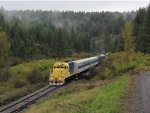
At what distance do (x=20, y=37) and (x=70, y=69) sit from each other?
311ft

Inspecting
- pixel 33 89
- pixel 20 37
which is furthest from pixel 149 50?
pixel 20 37

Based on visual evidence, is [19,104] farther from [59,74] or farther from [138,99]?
[59,74]

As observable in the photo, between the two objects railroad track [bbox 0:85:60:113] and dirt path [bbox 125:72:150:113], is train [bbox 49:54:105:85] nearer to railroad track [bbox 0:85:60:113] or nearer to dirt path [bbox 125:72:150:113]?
railroad track [bbox 0:85:60:113]

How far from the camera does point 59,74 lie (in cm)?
4609

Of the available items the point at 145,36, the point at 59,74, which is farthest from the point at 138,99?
the point at 145,36

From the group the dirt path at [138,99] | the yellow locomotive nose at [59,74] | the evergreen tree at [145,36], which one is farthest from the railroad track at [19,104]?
the evergreen tree at [145,36]

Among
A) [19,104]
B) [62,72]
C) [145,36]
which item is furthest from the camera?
[145,36]

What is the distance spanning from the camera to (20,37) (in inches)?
5507

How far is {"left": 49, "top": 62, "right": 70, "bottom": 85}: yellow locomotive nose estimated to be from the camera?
4504 cm

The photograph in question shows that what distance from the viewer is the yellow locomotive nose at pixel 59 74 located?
45041 mm

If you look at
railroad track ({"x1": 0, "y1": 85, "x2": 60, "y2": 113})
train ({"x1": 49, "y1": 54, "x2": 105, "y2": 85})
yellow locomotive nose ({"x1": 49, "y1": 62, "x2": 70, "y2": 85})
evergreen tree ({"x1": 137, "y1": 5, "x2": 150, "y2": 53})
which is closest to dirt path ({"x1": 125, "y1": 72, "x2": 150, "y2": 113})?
railroad track ({"x1": 0, "y1": 85, "x2": 60, "y2": 113})

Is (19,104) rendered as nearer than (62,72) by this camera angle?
Yes

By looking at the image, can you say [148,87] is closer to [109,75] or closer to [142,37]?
[109,75]

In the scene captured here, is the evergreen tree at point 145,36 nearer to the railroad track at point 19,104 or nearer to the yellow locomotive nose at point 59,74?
the yellow locomotive nose at point 59,74
